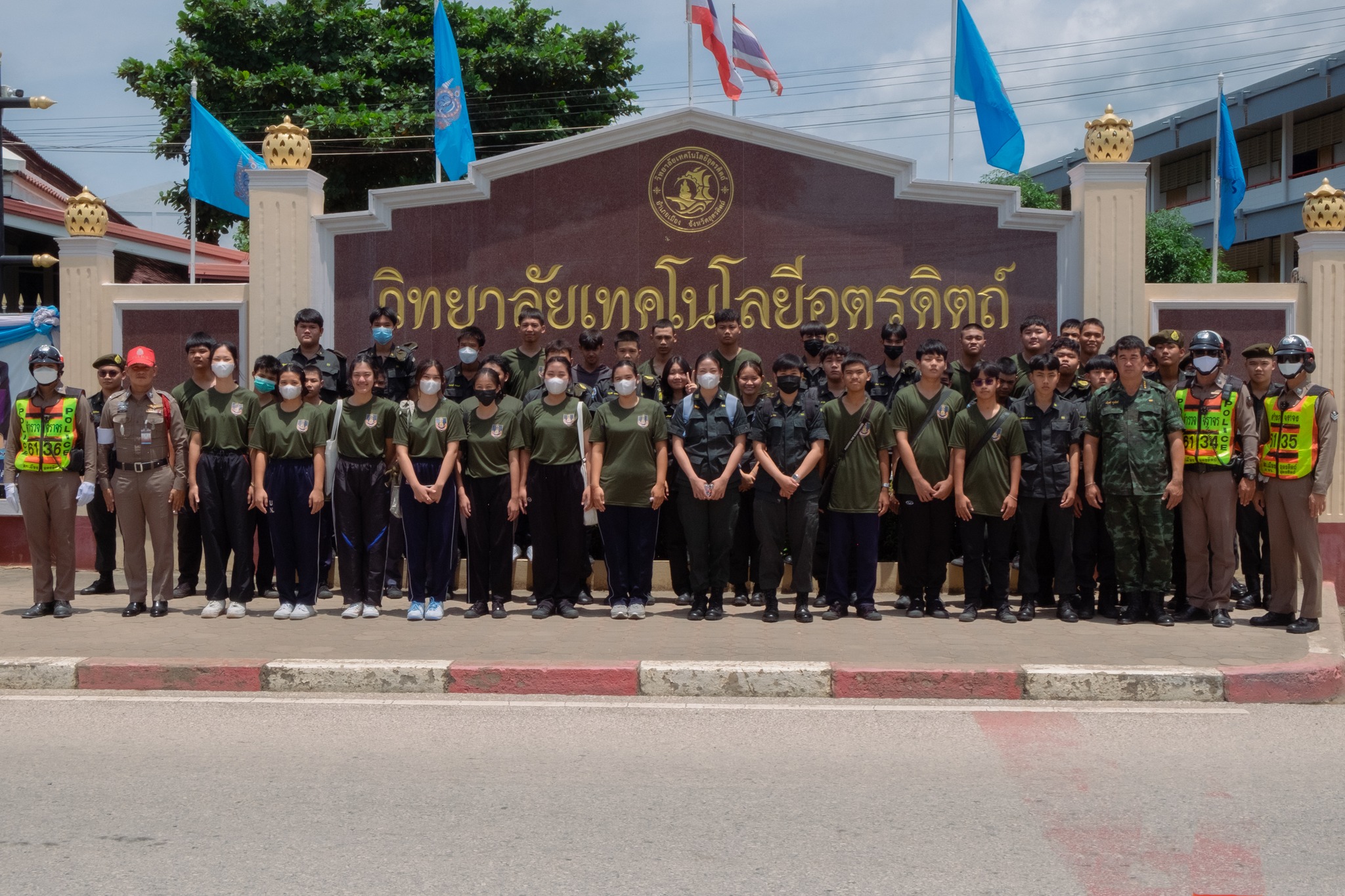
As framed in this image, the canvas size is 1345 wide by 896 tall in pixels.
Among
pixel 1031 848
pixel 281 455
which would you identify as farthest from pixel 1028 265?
pixel 1031 848

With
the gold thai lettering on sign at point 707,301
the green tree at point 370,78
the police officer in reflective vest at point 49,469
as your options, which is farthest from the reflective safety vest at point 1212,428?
the green tree at point 370,78

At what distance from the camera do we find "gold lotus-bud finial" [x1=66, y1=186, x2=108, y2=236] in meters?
11.1

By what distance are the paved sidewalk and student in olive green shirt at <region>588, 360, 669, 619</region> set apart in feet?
1.42

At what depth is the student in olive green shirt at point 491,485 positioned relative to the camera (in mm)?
8414

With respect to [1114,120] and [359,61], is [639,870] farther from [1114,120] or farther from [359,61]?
[359,61]

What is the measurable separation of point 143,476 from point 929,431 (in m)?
5.51

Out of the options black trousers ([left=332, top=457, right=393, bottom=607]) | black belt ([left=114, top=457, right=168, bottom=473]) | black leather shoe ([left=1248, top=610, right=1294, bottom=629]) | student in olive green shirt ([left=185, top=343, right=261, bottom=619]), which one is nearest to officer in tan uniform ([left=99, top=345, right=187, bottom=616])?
black belt ([left=114, top=457, right=168, bottom=473])

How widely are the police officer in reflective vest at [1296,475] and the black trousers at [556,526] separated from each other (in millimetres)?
4660

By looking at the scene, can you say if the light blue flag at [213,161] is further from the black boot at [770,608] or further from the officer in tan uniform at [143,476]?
the black boot at [770,608]

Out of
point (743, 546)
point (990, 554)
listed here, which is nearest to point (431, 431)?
point (743, 546)

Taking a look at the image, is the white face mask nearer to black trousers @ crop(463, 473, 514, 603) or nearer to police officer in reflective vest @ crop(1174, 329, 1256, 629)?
police officer in reflective vest @ crop(1174, 329, 1256, 629)

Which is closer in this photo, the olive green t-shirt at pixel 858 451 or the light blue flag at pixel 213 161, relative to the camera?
the olive green t-shirt at pixel 858 451

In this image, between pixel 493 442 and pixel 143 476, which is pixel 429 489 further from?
pixel 143 476

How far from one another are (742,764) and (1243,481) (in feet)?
15.5
